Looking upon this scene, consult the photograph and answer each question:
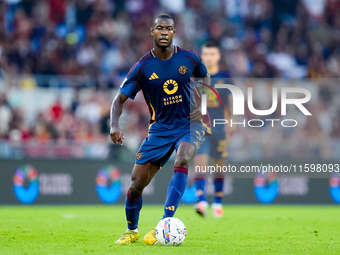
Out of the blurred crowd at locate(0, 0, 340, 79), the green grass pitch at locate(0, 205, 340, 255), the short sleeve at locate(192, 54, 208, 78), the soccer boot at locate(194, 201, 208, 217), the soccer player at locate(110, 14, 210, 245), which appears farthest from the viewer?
the blurred crowd at locate(0, 0, 340, 79)

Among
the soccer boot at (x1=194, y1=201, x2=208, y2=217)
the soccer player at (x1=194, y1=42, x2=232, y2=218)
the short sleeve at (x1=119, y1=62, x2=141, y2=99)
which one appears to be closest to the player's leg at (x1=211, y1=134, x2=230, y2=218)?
the soccer player at (x1=194, y1=42, x2=232, y2=218)

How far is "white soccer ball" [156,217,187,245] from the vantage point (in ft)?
23.2

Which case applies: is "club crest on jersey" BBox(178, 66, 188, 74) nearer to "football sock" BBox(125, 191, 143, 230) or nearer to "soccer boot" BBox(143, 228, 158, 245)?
"football sock" BBox(125, 191, 143, 230)

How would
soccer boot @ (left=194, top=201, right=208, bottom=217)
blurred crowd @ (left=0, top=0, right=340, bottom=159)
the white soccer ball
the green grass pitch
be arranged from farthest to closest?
blurred crowd @ (left=0, top=0, right=340, bottom=159) < soccer boot @ (left=194, top=201, right=208, bottom=217) < the white soccer ball < the green grass pitch

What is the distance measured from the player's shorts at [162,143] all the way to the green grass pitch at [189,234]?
38.7 inches

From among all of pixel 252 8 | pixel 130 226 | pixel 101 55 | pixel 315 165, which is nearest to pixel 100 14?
pixel 101 55

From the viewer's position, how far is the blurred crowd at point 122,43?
1666 cm

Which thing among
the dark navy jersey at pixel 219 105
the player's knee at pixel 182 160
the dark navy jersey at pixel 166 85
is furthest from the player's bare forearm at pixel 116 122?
the dark navy jersey at pixel 219 105

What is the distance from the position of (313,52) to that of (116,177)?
9.03m

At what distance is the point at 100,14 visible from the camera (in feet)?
67.2

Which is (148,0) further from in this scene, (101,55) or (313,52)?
(313,52)

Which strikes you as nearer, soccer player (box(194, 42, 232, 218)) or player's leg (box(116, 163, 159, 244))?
player's leg (box(116, 163, 159, 244))

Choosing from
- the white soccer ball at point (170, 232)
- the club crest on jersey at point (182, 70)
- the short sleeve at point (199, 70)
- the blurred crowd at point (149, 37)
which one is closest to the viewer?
the white soccer ball at point (170, 232)

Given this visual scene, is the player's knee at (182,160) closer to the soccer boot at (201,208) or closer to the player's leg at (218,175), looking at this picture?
the soccer boot at (201,208)
